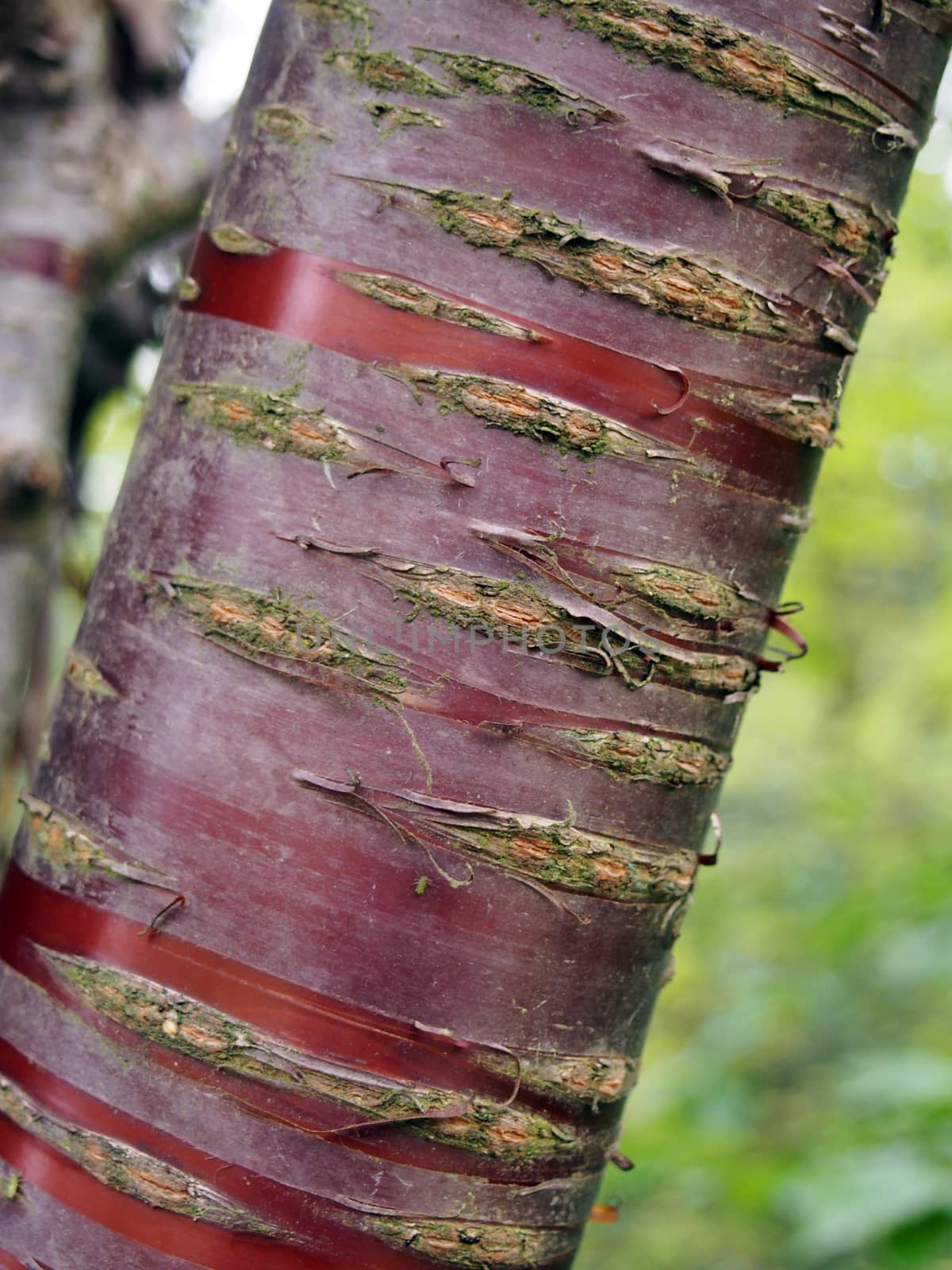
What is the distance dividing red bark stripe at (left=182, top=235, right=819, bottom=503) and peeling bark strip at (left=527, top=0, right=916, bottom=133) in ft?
0.64

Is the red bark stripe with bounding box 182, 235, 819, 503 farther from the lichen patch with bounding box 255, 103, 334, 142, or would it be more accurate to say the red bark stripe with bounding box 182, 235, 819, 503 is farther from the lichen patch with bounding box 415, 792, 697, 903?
the lichen patch with bounding box 415, 792, 697, 903

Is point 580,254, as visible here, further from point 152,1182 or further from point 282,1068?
point 152,1182

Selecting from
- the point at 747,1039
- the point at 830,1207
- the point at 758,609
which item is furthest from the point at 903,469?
the point at 758,609

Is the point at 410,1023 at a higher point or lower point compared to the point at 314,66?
lower

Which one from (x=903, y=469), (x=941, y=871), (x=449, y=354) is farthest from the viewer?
(x=903, y=469)

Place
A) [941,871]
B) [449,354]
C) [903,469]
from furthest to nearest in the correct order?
[903,469] < [941,871] < [449,354]

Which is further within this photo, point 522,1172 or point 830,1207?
point 830,1207

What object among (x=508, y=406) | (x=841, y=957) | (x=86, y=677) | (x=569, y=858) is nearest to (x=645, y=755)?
(x=569, y=858)

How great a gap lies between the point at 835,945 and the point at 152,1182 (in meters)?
3.06

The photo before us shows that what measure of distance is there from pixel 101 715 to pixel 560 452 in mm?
384

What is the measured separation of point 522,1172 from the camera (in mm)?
782

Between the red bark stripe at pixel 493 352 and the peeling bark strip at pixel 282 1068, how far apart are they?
17.9 inches

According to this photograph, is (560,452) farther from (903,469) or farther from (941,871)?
(903,469)

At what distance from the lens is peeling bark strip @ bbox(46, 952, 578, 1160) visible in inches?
28.6
